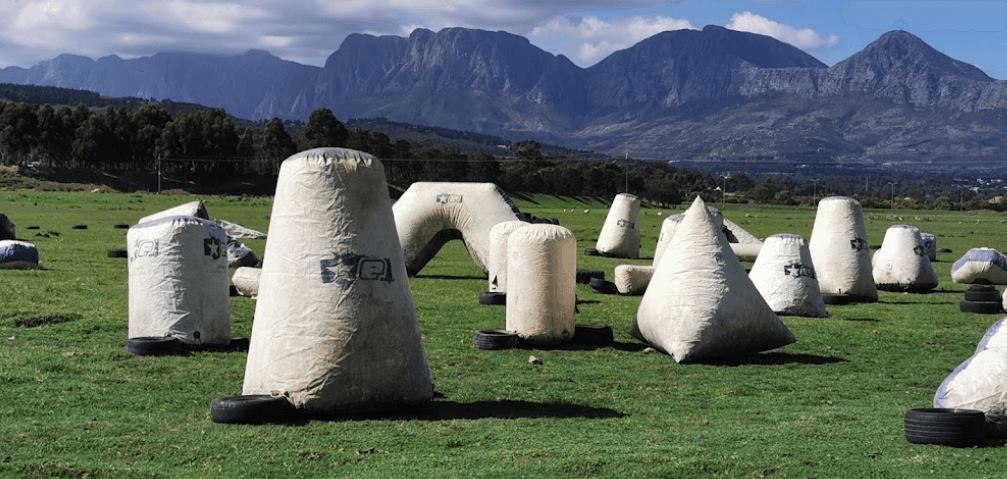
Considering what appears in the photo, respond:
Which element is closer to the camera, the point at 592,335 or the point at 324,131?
the point at 592,335

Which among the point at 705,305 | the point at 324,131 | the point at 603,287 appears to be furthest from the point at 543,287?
the point at 324,131

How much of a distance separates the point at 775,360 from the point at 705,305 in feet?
4.57

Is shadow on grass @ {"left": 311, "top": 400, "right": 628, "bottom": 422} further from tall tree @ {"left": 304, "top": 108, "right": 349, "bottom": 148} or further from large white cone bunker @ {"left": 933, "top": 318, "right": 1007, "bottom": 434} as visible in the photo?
tall tree @ {"left": 304, "top": 108, "right": 349, "bottom": 148}

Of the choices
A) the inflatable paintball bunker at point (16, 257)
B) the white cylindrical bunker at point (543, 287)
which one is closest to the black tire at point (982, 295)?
the white cylindrical bunker at point (543, 287)

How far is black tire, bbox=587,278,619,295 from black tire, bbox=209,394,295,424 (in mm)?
16758

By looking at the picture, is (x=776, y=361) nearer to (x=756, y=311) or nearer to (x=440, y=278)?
(x=756, y=311)

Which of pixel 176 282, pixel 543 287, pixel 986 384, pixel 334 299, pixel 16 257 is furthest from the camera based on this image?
pixel 16 257

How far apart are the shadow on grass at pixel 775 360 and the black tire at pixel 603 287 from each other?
9.80 metres

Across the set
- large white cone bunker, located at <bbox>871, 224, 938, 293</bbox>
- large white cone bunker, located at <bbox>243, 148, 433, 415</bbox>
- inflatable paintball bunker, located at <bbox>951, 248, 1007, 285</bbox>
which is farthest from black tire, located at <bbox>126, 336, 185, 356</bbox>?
inflatable paintball bunker, located at <bbox>951, 248, 1007, 285</bbox>

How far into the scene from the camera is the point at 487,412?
12.3m

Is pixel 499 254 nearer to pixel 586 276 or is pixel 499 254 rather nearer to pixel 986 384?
pixel 586 276

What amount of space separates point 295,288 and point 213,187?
102 meters

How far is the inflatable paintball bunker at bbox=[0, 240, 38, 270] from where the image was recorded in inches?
1108

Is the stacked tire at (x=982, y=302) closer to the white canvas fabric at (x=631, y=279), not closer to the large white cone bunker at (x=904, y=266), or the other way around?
the large white cone bunker at (x=904, y=266)
